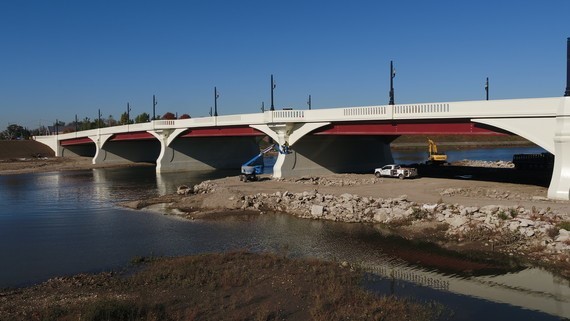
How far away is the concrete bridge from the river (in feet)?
39.7

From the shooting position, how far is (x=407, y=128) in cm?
3728

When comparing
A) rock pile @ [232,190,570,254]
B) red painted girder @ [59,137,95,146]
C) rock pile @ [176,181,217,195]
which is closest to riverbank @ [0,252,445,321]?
rock pile @ [232,190,570,254]

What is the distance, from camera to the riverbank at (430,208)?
66.9 ft

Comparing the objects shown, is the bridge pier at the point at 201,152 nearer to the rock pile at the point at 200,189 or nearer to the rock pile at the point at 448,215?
the rock pile at the point at 200,189

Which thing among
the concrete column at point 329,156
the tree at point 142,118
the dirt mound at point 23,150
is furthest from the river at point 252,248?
the tree at point 142,118

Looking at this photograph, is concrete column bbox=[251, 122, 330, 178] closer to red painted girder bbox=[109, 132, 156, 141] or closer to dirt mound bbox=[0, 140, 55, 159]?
red painted girder bbox=[109, 132, 156, 141]

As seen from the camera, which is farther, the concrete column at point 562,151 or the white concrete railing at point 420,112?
the white concrete railing at point 420,112

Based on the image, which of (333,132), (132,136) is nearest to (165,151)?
(132,136)

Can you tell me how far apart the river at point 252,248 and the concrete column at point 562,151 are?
1158cm

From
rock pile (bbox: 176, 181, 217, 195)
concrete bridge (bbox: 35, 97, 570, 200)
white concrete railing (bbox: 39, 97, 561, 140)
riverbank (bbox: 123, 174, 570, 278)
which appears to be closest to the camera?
riverbank (bbox: 123, 174, 570, 278)

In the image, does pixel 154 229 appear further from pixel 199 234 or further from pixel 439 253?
pixel 439 253

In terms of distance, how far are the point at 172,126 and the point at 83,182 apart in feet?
49.0

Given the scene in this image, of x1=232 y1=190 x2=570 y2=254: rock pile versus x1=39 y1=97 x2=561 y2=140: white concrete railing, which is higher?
x1=39 y1=97 x2=561 y2=140: white concrete railing

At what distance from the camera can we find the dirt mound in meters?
103
